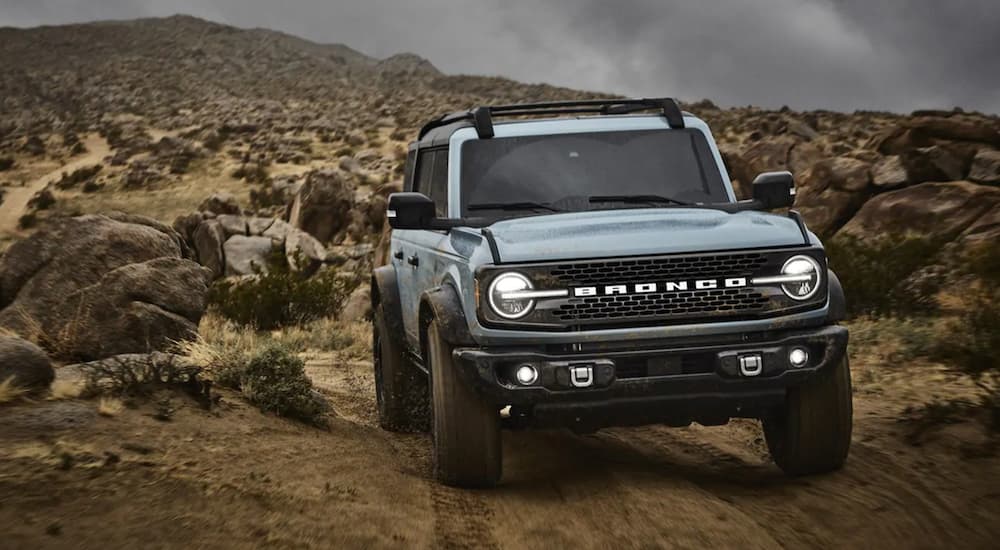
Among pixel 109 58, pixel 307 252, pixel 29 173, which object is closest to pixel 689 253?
pixel 307 252

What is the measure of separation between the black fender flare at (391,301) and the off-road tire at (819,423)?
279cm

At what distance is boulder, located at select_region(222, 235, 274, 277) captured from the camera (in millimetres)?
20250

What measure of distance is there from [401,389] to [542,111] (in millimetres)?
2185

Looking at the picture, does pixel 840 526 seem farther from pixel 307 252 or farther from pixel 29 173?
pixel 29 173

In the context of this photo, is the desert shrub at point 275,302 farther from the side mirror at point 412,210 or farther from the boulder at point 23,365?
the side mirror at point 412,210

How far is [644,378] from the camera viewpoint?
4.71m

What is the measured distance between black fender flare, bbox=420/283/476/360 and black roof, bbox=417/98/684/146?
1.41 m

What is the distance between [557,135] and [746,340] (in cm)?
202

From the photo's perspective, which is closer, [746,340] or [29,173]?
[746,340]

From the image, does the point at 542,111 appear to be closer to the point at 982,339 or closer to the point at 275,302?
the point at 982,339

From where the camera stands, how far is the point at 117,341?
8727 millimetres

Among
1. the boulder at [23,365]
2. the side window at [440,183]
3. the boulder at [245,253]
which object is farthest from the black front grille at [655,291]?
the boulder at [245,253]

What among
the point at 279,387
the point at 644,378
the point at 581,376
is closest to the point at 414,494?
the point at 581,376

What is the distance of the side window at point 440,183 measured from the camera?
20.4ft
